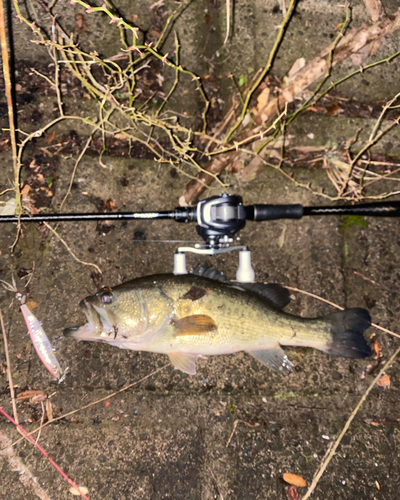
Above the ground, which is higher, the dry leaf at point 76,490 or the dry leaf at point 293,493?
the dry leaf at point 76,490

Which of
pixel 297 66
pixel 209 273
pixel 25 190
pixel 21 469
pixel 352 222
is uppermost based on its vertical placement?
pixel 297 66

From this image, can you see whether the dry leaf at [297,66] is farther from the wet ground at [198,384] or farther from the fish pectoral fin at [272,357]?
the fish pectoral fin at [272,357]

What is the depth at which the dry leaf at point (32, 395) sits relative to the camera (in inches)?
118

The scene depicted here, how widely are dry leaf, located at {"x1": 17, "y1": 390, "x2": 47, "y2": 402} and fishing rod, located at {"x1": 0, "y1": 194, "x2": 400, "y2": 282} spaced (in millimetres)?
1430

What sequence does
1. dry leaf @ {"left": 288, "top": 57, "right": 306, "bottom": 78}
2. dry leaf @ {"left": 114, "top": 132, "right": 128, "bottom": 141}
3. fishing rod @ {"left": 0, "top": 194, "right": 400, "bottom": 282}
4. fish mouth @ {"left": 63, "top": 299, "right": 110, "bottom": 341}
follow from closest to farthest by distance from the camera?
fishing rod @ {"left": 0, "top": 194, "right": 400, "bottom": 282}, fish mouth @ {"left": 63, "top": 299, "right": 110, "bottom": 341}, dry leaf @ {"left": 114, "top": 132, "right": 128, "bottom": 141}, dry leaf @ {"left": 288, "top": 57, "right": 306, "bottom": 78}

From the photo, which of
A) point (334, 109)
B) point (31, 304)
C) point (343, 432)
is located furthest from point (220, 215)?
point (343, 432)

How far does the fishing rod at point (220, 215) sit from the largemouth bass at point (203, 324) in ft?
0.81

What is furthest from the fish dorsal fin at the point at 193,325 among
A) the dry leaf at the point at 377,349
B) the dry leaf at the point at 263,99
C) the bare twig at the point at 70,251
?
the dry leaf at the point at 263,99

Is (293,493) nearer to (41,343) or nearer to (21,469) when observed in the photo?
(21,469)

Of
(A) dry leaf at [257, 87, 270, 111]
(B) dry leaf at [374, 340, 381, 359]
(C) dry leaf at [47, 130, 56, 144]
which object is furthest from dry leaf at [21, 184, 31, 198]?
(B) dry leaf at [374, 340, 381, 359]

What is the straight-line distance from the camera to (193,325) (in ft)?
9.48

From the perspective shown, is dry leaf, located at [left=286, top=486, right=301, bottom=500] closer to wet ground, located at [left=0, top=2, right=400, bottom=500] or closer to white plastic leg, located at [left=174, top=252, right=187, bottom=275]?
wet ground, located at [left=0, top=2, right=400, bottom=500]

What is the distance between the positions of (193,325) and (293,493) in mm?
1564

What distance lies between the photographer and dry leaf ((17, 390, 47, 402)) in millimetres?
3010
